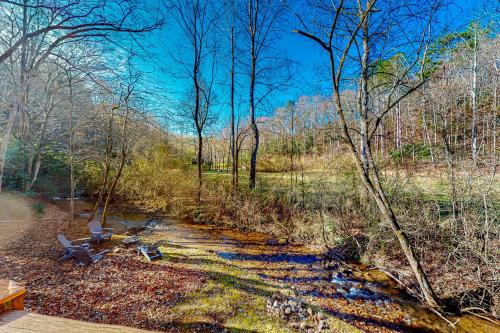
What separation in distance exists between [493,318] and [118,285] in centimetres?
663

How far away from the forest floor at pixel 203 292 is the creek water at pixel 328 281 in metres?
0.02

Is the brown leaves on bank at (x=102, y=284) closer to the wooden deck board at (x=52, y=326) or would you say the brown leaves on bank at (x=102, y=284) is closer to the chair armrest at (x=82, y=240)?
the chair armrest at (x=82, y=240)

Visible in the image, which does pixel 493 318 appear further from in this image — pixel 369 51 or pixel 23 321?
pixel 23 321

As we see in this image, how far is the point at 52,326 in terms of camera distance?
0.79m

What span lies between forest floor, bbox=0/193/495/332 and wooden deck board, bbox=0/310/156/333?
2.71 meters

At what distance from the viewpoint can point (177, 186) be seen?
1062cm

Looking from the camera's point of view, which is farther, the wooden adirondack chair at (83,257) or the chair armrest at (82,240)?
the chair armrest at (82,240)

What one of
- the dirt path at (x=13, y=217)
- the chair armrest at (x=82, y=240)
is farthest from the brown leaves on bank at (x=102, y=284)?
the dirt path at (x=13, y=217)

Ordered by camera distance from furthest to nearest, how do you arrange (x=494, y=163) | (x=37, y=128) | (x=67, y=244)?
(x=37, y=128), (x=67, y=244), (x=494, y=163)

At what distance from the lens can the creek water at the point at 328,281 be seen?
3.48 meters

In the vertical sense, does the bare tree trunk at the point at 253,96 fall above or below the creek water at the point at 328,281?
above

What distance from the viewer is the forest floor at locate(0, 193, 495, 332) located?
3.18m

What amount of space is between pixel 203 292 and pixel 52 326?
3.44 m

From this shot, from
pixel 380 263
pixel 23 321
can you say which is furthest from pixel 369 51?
pixel 23 321
